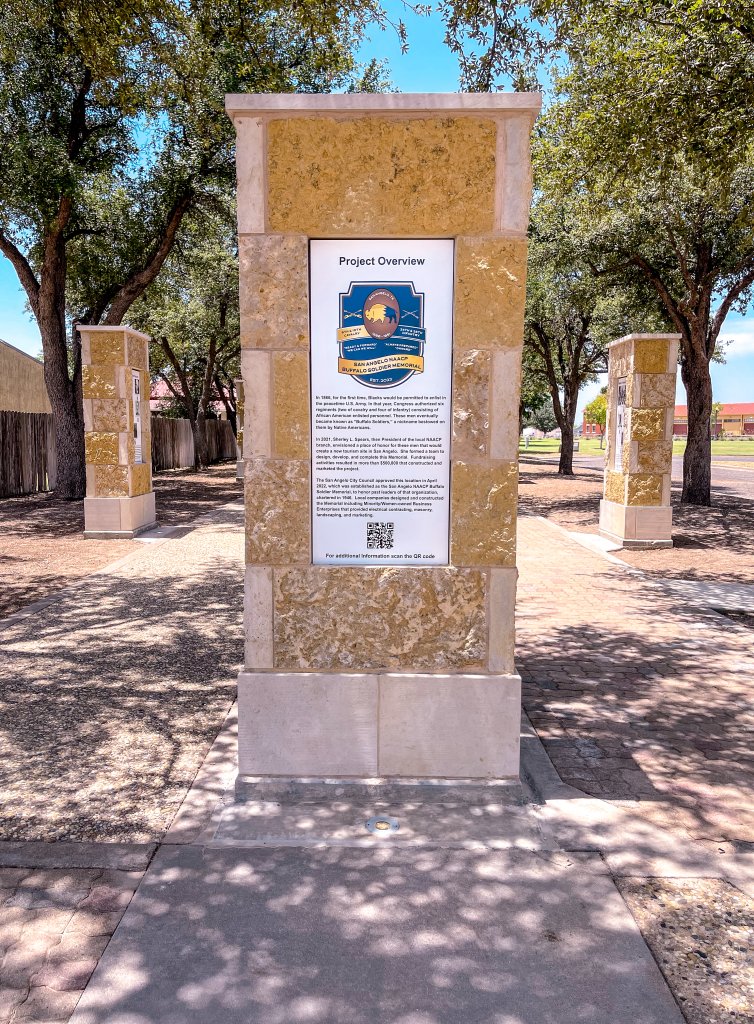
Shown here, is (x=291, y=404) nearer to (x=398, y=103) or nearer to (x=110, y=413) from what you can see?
(x=398, y=103)

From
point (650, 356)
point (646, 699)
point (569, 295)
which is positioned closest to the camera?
point (646, 699)

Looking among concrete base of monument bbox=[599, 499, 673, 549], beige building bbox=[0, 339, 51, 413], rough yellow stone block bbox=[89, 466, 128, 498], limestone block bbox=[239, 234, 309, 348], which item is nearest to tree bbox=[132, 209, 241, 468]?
beige building bbox=[0, 339, 51, 413]

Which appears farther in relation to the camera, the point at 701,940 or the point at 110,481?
the point at 110,481

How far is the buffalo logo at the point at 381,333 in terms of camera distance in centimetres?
369

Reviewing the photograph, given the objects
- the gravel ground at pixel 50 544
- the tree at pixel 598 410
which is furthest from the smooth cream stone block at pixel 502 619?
the tree at pixel 598 410

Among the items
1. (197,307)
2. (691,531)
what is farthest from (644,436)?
(197,307)

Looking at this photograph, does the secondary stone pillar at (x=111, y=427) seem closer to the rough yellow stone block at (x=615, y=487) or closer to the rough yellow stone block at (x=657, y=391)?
the rough yellow stone block at (x=615, y=487)

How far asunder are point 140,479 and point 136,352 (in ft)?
6.97

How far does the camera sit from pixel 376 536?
3832 millimetres

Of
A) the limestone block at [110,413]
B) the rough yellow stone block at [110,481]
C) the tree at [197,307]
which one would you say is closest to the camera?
the limestone block at [110,413]

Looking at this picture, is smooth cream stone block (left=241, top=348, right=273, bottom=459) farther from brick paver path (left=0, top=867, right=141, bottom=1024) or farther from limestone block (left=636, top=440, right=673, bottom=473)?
limestone block (left=636, top=440, right=673, bottom=473)

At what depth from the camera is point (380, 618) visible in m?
3.80

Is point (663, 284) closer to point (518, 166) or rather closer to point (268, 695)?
point (518, 166)

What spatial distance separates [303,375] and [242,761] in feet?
6.63
